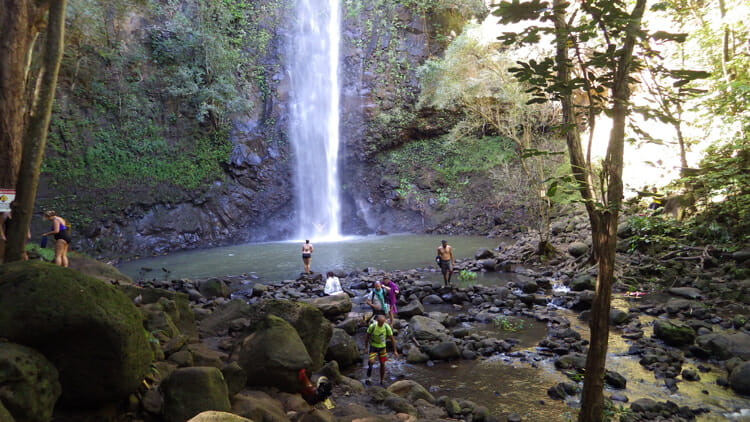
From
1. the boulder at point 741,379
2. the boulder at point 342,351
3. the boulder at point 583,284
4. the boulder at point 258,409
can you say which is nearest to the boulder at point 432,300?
the boulder at point 583,284

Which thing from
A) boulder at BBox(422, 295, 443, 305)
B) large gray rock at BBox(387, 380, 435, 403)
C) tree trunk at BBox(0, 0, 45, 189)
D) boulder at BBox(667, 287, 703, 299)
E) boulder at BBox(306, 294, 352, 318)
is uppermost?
tree trunk at BBox(0, 0, 45, 189)

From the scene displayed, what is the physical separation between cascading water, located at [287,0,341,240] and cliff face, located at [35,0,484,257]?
2.69 feet

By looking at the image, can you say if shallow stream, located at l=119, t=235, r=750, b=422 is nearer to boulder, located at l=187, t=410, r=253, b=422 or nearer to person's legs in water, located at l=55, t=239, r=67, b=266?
boulder, located at l=187, t=410, r=253, b=422

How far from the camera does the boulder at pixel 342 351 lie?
6801 mm

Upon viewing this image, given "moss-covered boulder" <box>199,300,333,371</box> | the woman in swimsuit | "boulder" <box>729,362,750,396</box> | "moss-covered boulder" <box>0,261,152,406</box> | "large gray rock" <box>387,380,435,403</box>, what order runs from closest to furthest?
"moss-covered boulder" <box>0,261,152,406</box> < "boulder" <box>729,362,750,396</box> < "large gray rock" <box>387,380,435,403</box> < "moss-covered boulder" <box>199,300,333,371</box> < the woman in swimsuit

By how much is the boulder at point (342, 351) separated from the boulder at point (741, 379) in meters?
5.69

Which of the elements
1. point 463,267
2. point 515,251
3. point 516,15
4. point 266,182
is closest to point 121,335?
point 516,15

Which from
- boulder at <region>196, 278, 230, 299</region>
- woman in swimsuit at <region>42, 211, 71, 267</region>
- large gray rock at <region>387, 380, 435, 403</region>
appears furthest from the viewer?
boulder at <region>196, 278, 230, 299</region>

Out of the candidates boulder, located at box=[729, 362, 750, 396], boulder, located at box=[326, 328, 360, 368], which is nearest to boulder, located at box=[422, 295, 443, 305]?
boulder, located at box=[326, 328, 360, 368]

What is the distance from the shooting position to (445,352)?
707cm

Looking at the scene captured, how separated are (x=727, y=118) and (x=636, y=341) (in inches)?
283

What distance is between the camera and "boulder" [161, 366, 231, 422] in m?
3.23

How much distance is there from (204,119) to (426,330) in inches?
986

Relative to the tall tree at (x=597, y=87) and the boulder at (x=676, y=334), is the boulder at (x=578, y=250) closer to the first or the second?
the boulder at (x=676, y=334)
